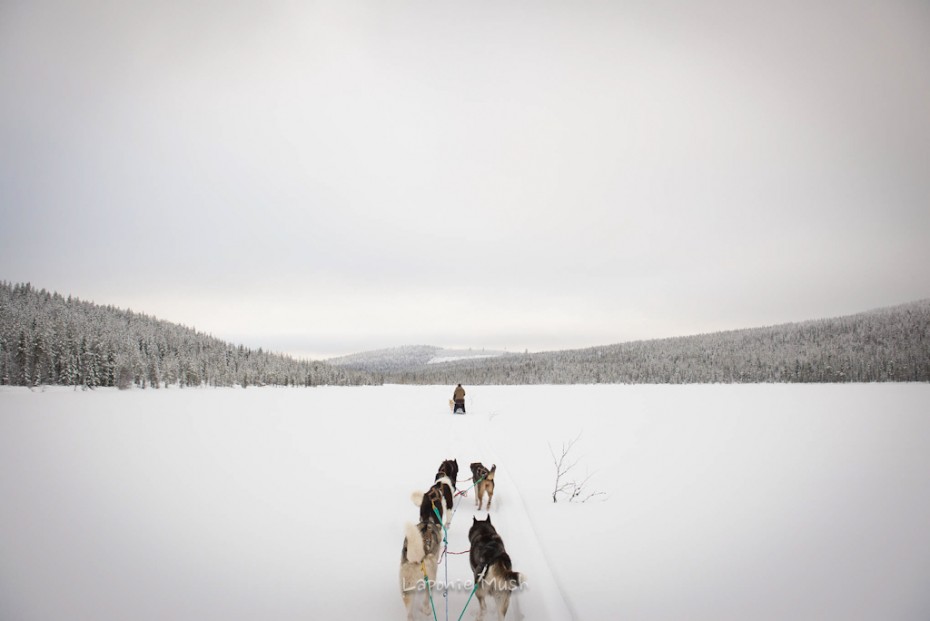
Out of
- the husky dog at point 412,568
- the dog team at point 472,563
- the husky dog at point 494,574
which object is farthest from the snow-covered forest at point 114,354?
the husky dog at point 494,574

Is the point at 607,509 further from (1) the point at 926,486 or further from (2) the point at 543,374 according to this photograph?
(2) the point at 543,374

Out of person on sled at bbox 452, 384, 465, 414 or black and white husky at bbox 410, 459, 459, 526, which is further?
person on sled at bbox 452, 384, 465, 414

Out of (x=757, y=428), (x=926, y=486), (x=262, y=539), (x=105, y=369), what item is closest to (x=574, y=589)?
(x=262, y=539)

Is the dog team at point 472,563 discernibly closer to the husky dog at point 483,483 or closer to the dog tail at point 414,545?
the dog tail at point 414,545

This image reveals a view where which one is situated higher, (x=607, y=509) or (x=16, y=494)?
(x=16, y=494)

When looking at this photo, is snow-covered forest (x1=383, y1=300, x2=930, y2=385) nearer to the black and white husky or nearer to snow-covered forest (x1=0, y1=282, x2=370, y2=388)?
the black and white husky

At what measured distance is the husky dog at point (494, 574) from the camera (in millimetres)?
3139

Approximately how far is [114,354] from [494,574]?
54.6 m

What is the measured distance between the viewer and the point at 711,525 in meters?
5.88

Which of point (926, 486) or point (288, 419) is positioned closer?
point (926, 486)

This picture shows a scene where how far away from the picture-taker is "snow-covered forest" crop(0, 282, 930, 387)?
119ft

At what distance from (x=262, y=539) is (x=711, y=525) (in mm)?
6919

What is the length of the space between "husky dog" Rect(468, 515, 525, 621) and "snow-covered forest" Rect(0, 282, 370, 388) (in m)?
48.1

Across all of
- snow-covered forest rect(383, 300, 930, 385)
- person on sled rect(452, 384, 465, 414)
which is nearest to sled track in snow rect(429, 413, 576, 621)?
person on sled rect(452, 384, 465, 414)
